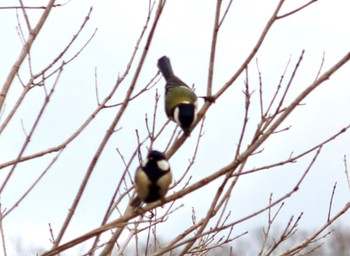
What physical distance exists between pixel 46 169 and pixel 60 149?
0.13 meters

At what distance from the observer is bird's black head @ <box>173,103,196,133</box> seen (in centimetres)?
312

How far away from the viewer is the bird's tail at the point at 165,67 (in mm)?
3814

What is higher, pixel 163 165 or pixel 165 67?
pixel 165 67

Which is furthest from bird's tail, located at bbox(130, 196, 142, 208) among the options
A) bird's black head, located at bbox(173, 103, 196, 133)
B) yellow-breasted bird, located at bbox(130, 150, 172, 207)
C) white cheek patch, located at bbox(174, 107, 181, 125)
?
white cheek patch, located at bbox(174, 107, 181, 125)

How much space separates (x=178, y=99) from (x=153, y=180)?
1.00 meters

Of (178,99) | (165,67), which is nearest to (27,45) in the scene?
(178,99)

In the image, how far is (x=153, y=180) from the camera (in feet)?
8.78

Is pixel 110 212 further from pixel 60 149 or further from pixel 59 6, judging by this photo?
pixel 59 6

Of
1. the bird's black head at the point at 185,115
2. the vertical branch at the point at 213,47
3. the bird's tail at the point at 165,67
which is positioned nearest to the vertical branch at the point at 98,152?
the vertical branch at the point at 213,47

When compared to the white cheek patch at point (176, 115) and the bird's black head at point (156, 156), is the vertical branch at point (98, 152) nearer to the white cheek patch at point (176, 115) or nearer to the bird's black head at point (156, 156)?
the bird's black head at point (156, 156)

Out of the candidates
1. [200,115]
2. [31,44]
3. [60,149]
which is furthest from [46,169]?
[200,115]

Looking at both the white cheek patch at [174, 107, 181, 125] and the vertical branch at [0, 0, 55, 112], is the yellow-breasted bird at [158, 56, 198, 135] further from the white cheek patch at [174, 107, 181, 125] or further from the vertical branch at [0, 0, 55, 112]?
the vertical branch at [0, 0, 55, 112]

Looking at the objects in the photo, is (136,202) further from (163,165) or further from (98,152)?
(98,152)

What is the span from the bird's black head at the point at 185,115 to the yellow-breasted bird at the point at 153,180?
38 centimetres
